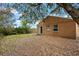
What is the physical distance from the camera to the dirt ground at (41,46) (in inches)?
110

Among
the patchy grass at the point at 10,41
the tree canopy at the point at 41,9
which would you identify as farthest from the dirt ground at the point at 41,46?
the tree canopy at the point at 41,9

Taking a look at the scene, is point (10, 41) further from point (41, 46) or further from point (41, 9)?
point (41, 9)

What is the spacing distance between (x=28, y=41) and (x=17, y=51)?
24 centimetres

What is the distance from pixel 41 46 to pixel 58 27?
0.41 m

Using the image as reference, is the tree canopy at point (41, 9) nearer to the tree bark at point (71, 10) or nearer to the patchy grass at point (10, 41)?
the tree bark at point (71, 10)

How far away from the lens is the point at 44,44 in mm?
2855

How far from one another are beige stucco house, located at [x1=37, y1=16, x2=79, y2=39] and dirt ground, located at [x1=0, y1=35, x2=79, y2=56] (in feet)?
0.27

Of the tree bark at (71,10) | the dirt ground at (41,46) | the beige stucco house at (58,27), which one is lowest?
the dirt ground at (41,46)

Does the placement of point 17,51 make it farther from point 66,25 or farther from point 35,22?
point 66,25

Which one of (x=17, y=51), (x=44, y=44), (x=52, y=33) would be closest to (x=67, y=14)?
(x=52, y=33)

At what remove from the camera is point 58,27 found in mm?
2877

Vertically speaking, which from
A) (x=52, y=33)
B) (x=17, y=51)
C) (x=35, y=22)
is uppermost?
(x=35, y=22)

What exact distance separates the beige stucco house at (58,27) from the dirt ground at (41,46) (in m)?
0.08

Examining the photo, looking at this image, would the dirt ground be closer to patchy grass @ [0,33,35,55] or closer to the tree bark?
patchy grass @ [0,33,35,55]
